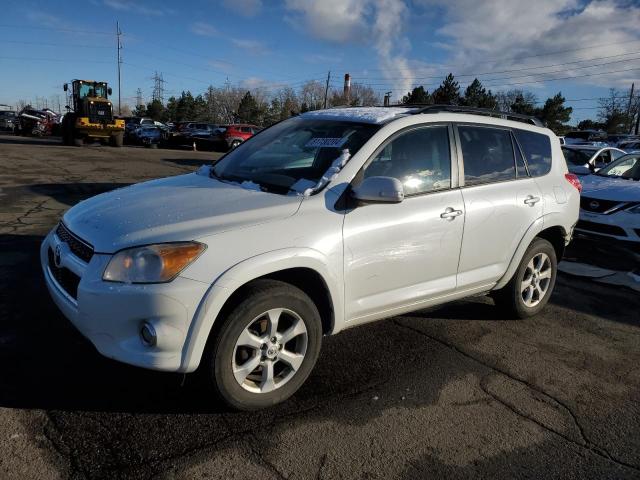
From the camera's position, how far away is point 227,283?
271cm

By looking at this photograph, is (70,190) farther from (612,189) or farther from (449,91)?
(449,91)

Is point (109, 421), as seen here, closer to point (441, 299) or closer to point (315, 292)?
point (315, 292)

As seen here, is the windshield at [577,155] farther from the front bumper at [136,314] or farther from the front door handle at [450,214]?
the front bumper at [136,314]

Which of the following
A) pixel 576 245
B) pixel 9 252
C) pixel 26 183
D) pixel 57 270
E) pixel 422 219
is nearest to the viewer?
pixel 57 270

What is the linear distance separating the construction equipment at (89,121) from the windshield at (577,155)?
21.4 m

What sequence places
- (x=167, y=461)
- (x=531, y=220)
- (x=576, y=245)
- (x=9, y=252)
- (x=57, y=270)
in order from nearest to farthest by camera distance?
1. (x=167, y=461)
2. (x=57, y=270)
3. (x=531, y=220)
4. (x=9, y=252)
5. (x=576, y=245)

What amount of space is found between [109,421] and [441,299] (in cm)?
238

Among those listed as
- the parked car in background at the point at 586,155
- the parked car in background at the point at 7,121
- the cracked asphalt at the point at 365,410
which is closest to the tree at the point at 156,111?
the parked car in background at the point at 7,121

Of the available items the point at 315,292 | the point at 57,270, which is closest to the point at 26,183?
the point at 57,270

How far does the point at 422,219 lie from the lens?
3.55m

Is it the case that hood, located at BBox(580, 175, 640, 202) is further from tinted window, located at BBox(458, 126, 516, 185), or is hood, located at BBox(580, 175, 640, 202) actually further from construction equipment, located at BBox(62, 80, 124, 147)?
construction equipment, located at BBox(62, 80, 124, 147)

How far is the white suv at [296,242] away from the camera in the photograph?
267 cm

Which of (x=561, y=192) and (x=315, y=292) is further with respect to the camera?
(x=561, y=192)

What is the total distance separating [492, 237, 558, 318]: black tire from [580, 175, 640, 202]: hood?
3523mm
